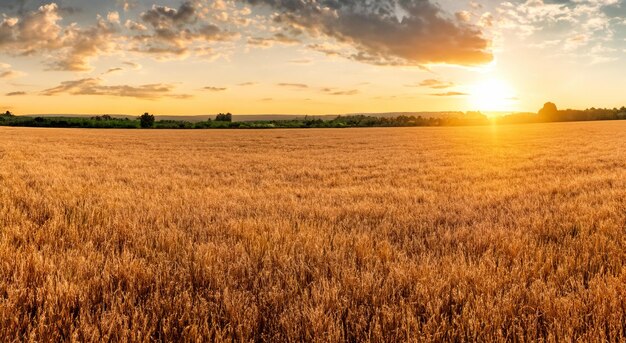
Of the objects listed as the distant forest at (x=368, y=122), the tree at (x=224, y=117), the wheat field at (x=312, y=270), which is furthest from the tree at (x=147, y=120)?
the wheat field at (x=312, y=270)

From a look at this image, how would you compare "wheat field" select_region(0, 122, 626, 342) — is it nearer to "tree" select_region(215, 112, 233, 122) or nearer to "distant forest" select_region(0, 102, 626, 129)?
"distant forest" select_region(0, 102, 626, 129)

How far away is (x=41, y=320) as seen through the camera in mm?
3209

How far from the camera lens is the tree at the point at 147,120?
4825 inches

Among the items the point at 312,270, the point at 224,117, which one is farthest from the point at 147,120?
the point at 312,270

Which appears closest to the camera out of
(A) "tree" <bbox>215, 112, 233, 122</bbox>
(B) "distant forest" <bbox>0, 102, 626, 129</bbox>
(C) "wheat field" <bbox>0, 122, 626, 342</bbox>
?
(C) "wheat field" <bbox>0, 122, 626, 342</bbox>

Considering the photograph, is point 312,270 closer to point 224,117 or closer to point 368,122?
point 368,122

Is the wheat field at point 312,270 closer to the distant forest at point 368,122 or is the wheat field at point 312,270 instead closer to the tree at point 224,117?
the distant forest at point 368,122

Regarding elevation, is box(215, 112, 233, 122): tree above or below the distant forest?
above

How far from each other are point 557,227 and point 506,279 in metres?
2.96

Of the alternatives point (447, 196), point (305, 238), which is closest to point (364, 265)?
point (305, 238)

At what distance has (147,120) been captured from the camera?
126125mm

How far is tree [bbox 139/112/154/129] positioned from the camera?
12256 cm

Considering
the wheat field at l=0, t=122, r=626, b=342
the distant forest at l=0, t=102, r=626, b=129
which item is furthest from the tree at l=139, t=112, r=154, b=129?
the wheat field at l=0, t=122, r=626, b=342

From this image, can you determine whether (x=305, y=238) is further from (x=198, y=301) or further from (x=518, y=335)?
(x=518, y=335)
